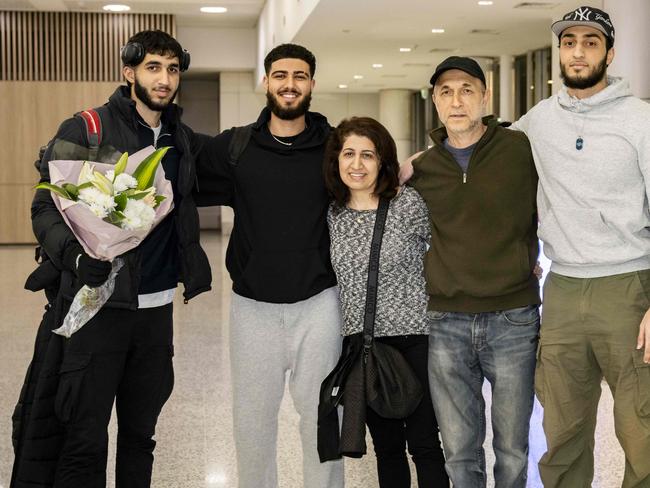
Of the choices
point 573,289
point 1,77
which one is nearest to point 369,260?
point 573,289

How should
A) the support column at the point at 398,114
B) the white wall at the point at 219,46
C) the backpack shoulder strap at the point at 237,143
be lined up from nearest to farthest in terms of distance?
the backpack shoulder strap at the point at 237,143 < the white wall at the point at 219,46 < the support column at the point at 398,114

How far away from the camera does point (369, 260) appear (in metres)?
3.27

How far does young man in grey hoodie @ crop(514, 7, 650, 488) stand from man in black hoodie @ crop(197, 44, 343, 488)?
0.82m

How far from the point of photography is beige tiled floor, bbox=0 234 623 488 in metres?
4.40

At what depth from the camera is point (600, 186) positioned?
312cm

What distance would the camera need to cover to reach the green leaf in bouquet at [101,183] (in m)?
2.97

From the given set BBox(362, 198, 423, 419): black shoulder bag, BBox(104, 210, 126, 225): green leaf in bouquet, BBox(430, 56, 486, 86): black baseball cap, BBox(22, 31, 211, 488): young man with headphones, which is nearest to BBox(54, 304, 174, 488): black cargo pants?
BBox(22, 31, 211, 488): young man with headphones

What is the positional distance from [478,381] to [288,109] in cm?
124

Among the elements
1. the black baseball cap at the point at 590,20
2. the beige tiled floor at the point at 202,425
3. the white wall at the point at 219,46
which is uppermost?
the white wall at the point at 219,46

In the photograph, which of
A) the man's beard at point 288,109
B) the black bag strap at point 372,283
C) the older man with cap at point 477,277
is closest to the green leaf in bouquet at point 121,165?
the man's beard at point 288,109

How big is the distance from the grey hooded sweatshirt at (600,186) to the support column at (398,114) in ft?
64.4

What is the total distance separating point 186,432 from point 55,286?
203cm

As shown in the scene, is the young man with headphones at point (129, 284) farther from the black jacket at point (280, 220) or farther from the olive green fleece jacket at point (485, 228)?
the olive green fleece jacket at point (485, 228)

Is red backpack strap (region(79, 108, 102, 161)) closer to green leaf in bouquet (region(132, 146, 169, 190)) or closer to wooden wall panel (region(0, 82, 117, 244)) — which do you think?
green leaf in bouquet (region(132, 146, 169, 190))
